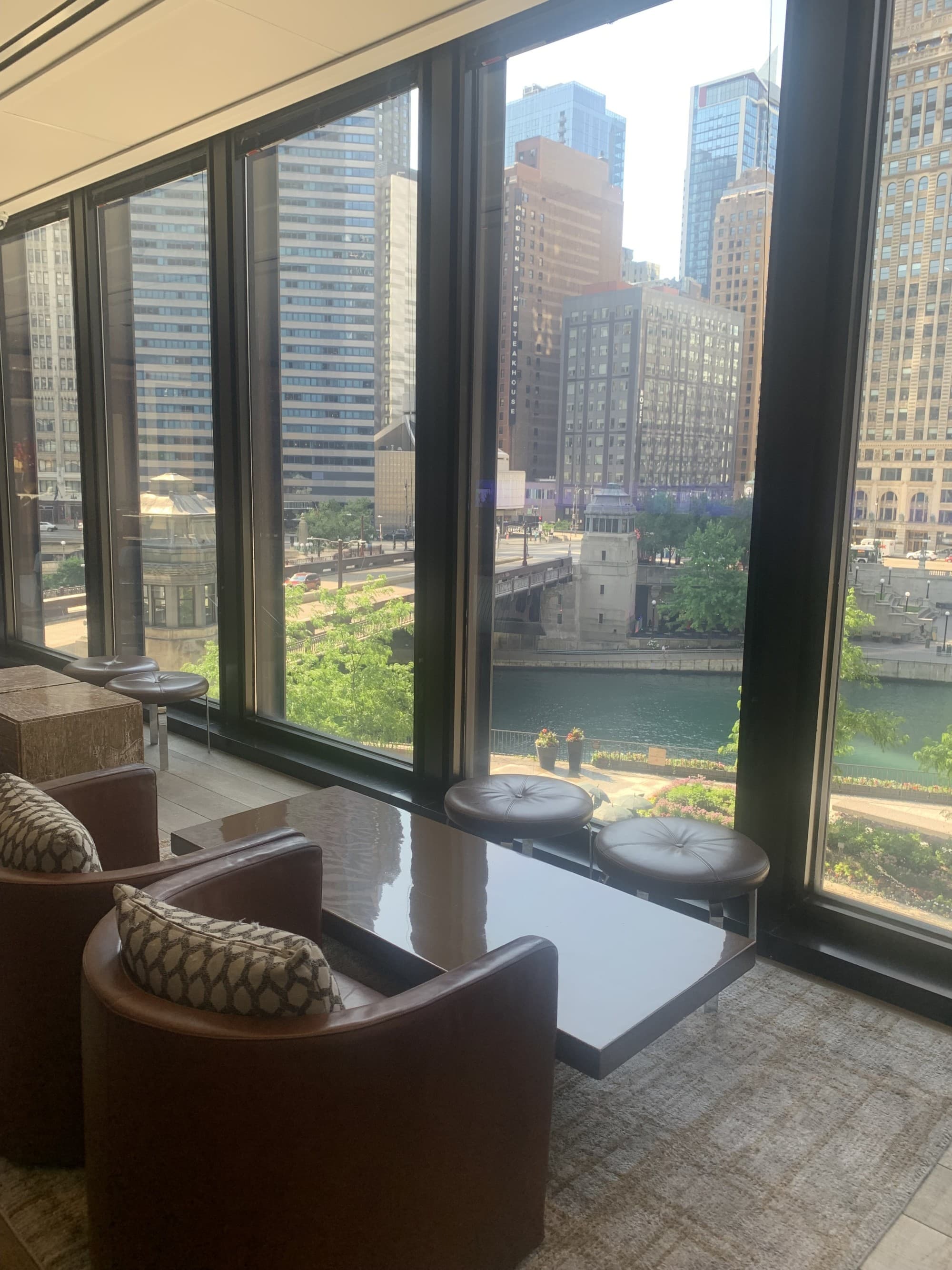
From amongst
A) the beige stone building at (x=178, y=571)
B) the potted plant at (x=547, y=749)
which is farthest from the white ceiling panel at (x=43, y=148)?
the potted plant at (x=547, y=749)

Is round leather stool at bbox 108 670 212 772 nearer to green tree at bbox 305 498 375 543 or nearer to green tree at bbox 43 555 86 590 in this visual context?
green tree at bbox 305 498 375 543

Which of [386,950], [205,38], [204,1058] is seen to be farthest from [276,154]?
[204,1058]

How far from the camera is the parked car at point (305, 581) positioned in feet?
16.1

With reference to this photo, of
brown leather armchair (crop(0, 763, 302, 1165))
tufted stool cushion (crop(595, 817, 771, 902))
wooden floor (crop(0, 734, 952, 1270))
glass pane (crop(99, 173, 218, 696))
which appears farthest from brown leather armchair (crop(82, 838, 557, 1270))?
glass pane (crop(99, 173, 218, 696))

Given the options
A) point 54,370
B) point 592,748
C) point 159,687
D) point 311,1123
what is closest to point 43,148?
point 54,370

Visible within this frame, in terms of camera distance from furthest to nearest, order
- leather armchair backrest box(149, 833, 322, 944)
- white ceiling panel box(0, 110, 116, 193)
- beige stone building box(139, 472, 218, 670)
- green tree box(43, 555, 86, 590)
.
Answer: green tree box(43, 555, 86, 590), beige stone building box(139, 472, 218, 670), white ceiling panel box(0, 110, 116, 193), leather armchair backrest box(149, 833, 322, 944)

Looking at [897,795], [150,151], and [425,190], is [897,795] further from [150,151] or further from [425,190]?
[150,151]

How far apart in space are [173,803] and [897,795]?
10.2 feet

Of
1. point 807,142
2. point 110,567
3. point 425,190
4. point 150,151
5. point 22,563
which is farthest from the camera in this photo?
point 22,563

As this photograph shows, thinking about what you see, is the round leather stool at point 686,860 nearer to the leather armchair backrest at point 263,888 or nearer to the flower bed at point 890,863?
the flower bed at point 890,863

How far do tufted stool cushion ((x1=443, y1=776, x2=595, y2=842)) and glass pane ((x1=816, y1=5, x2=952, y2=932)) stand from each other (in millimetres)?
855

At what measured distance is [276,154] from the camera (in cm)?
476

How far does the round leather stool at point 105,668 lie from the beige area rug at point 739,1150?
3333mm

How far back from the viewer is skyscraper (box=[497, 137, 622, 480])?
3484mm
